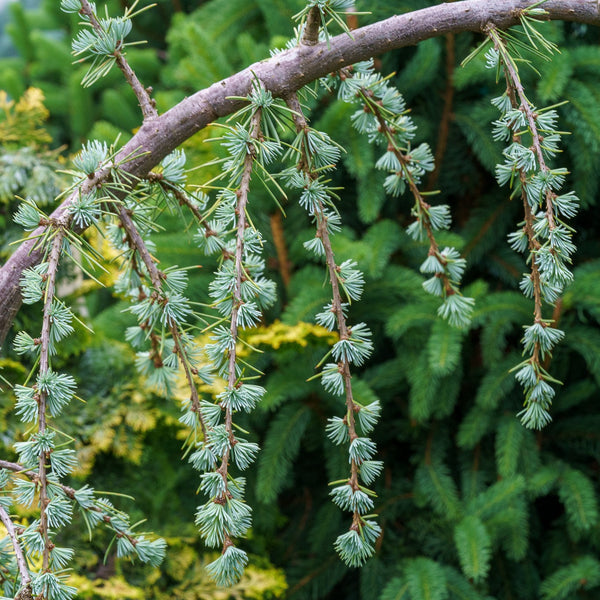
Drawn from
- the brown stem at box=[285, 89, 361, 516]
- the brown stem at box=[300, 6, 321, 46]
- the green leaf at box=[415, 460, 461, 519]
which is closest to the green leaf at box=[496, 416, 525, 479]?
the green leaf at box=[415, 460, 461, 519]

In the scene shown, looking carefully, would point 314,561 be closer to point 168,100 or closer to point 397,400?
point 397,400

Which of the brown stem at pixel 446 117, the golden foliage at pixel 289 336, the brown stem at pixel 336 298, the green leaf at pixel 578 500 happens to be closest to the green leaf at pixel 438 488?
the green leaf at pixel 578 500

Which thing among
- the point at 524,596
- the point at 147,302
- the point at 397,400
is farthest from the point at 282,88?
the point at 524,596

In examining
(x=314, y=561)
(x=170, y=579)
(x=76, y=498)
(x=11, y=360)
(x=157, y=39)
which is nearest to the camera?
(x=76, y=498)

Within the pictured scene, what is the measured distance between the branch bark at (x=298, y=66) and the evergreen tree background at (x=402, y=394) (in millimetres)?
599

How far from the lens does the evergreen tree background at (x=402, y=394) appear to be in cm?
131

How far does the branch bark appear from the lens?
2.32 feet

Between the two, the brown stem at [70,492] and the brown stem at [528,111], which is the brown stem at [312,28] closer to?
the brown stem at [528,111]

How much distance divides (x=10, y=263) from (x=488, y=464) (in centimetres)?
117

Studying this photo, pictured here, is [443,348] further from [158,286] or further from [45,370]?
[45,370]

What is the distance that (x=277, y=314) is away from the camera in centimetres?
156

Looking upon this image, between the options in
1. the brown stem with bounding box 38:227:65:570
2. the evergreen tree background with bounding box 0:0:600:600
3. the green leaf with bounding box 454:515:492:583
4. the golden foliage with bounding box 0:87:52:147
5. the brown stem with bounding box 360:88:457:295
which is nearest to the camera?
the brown stem with bounding box 38:227:65:570

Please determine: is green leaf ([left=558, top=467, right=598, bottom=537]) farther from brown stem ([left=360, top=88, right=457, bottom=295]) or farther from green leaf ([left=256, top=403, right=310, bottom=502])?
brown stem ([left=360, top=88, right=457, bottom=295])

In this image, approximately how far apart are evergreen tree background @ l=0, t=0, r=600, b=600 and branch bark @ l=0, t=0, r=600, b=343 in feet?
1.97
